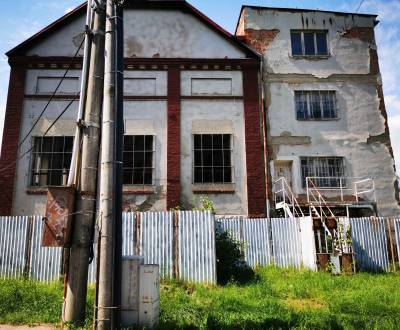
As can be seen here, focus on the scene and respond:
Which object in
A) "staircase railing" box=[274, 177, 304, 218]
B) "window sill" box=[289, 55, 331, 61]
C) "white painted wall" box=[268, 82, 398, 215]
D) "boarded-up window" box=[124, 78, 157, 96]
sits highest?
"window sill" box=[289, 55, 331, 61]

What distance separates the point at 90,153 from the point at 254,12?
49.5ft

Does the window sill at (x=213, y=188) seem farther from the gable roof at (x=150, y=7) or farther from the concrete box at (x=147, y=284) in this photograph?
the concrete box at (x=147, y=284)

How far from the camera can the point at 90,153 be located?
597 centimetres

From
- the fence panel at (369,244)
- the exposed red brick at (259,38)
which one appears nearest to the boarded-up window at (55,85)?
the exposed red brick at (259,38)

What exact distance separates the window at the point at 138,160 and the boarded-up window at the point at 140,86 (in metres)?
2.10

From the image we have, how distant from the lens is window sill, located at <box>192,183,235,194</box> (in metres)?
15.7

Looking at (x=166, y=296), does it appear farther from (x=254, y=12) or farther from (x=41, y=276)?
(x=254, y=12)

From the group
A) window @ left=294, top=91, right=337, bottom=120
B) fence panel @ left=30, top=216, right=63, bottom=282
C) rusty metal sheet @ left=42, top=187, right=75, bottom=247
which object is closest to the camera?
rusty metal sheet @ left=42, top=187, right=75, bottom=247

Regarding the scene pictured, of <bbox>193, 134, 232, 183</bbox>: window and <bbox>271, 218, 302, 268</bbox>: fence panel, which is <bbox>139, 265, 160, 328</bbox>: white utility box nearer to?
<bbox>271, 218, 302, 268</bbox>: fence panel

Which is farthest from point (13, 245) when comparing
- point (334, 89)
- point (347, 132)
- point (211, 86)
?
point (334, 89)

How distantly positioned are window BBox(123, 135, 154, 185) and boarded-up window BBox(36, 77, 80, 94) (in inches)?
133

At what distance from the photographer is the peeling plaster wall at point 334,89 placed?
54.7 ft

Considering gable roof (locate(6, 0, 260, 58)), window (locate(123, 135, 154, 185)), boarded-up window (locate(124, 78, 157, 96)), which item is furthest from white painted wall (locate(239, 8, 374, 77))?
window (locate(123, 135, 154, 185))

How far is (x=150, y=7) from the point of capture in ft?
57.8
